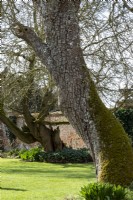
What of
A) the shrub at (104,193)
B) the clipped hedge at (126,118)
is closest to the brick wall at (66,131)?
the clipped hedge at (126,118)

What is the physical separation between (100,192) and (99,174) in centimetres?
137

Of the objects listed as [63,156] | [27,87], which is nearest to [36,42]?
[27,87]

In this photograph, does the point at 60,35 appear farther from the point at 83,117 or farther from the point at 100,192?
the point at 100,192

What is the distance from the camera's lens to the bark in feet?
28.6

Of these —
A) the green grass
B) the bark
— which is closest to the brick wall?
the green grass

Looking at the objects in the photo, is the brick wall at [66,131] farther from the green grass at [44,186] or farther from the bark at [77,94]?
the bark at [77,94]

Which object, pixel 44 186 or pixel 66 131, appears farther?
pixel 66 131

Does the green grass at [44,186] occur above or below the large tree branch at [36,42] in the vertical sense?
below

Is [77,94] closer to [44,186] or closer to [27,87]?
[44,186]

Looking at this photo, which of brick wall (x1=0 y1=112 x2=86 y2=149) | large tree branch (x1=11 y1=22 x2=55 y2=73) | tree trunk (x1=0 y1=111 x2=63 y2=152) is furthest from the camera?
brick wall (x1=0 y1=112 x2=86 y2=149)

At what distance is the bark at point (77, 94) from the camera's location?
343 inches

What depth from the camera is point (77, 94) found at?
8961mm

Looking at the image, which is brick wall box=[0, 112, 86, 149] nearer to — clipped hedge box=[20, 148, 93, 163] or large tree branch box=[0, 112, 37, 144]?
large tree branch box=[0, 112, 37, 144]

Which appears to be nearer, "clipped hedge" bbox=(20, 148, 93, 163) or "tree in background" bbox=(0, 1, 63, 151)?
"tree in background" bbox=(0, 1, 63, 151)
